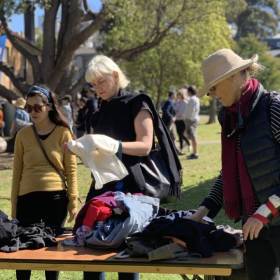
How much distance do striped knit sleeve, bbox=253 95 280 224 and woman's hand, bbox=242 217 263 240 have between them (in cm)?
2

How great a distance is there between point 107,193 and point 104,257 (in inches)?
21.7

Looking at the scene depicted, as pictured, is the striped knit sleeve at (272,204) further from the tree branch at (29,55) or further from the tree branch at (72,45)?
the tree branch at (29,55)

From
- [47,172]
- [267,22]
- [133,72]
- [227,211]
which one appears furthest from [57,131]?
[267,22]

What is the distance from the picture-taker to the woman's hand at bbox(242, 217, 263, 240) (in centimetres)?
311

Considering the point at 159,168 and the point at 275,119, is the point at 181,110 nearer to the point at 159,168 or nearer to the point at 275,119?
the point at 159,168

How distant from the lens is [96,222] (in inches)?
144

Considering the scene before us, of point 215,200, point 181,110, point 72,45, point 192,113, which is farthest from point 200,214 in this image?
point 72,45

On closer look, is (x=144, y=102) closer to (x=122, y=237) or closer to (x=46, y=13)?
(x=122, y=237)

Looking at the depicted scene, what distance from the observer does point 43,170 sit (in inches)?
182

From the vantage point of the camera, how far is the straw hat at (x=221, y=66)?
319cm

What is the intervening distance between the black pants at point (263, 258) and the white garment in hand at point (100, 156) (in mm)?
937

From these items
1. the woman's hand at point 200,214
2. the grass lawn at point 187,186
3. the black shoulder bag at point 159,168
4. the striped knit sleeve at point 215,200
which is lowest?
the grass lawn at point 187,186

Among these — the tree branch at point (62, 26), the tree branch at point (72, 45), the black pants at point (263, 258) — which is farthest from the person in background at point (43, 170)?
the tree branch at point (62, 26)

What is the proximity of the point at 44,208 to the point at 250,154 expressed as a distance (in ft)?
6.59
